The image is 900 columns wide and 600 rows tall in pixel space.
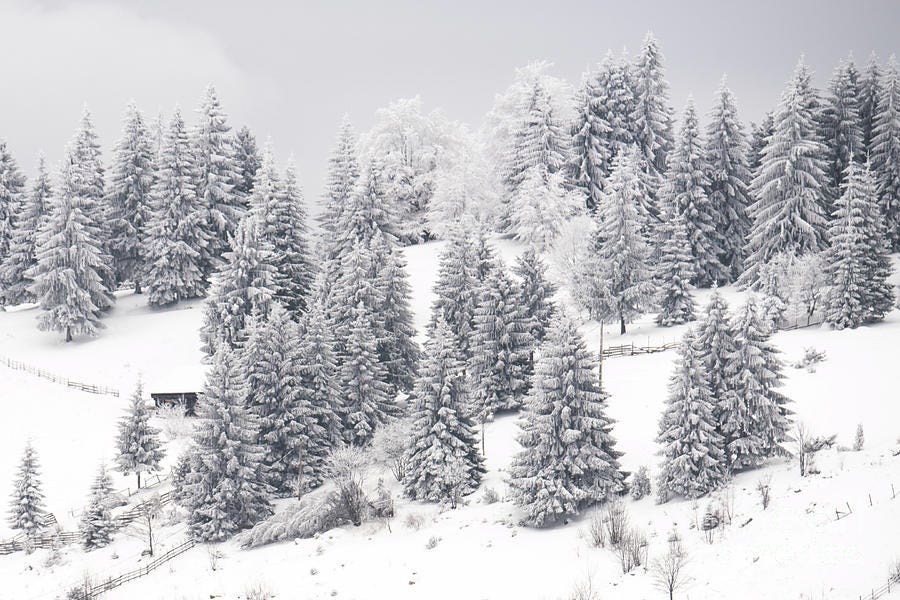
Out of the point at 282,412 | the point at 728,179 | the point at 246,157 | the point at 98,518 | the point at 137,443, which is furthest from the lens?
the point at 246,157

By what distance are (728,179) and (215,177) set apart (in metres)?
42.0

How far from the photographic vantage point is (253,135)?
258ft

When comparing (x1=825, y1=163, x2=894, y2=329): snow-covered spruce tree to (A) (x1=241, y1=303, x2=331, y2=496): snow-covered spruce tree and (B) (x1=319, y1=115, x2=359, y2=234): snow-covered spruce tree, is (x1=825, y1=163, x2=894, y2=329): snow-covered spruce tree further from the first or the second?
(B) (x1=319, y1=115, x2=359, y2=234): snow-covered spruce tree

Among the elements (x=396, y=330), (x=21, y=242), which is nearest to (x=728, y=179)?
(x=396, y=330)

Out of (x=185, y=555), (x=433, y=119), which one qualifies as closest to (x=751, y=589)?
(x=185, y=555)

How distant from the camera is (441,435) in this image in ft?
133

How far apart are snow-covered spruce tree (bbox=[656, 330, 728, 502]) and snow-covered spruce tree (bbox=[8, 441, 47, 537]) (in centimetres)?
3272

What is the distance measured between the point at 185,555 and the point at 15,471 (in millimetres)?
16787

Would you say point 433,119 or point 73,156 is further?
point 433,119

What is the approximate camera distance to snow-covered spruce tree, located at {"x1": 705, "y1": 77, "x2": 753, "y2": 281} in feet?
211

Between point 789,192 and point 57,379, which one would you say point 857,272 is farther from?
point 57,379

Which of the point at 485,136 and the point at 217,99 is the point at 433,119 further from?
the point at 217,99

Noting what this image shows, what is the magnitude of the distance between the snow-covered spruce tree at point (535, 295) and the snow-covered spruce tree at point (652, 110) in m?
25.0

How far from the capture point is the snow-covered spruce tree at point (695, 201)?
62500 millimetres
